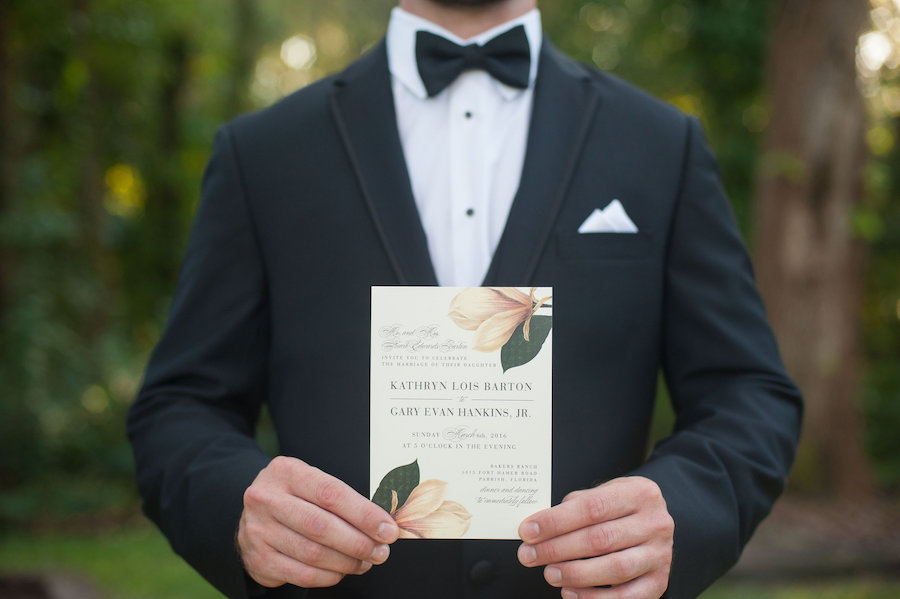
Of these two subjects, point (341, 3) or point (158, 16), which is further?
point (341, 3)

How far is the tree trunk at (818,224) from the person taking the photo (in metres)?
6.13

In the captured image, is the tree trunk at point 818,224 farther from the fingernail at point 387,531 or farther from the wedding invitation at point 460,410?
the fingernail at point 387,531

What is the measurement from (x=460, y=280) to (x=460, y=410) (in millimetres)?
434

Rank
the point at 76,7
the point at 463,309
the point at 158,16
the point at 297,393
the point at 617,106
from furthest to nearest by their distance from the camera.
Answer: the point at 158,16
the point at 76,7
the point at 617,106
the point at 297,393
the point at 463,309

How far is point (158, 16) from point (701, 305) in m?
8.89

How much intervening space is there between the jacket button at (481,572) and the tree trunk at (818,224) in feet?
17.4

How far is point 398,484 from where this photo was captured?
1334 mm

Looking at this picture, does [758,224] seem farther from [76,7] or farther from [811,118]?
[76,7]

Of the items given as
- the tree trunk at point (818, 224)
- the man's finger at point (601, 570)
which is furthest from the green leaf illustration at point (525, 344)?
the tree trunk at point (818, 224)

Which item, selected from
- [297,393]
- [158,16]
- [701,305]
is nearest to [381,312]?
[297,393]

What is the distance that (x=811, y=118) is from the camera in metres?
6.16

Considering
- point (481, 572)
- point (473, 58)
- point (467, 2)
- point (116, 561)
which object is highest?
point (467, 2)

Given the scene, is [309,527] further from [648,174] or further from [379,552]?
[648,174]

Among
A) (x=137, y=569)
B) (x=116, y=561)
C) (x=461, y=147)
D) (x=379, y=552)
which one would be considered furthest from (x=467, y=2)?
(x=116, y=561)
